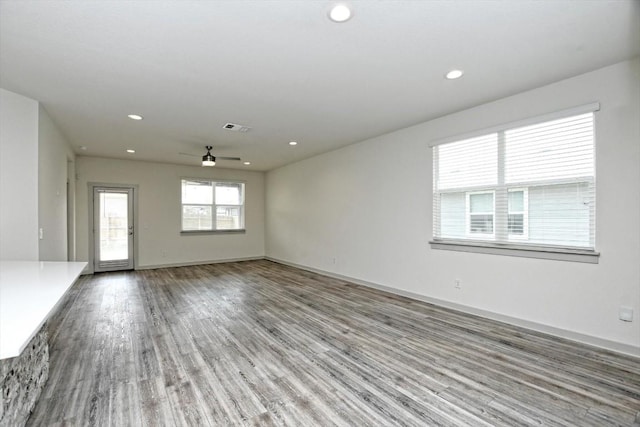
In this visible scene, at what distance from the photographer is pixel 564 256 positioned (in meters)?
3.11

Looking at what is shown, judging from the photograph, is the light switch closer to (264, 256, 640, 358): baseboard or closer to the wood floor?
(264, 256, 640, 358): baseboard

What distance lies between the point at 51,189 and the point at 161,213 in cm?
358

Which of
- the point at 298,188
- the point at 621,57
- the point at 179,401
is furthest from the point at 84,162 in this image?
the point at 621,57

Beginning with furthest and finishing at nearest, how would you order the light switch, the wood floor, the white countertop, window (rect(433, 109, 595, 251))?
window (rect(433, 109, 595, 251)) < the light switch < the wood floor < the white countertop

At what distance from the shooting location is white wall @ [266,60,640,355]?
277cm

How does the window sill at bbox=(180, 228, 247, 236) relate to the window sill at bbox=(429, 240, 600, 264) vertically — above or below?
below

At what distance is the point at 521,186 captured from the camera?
3467 mm

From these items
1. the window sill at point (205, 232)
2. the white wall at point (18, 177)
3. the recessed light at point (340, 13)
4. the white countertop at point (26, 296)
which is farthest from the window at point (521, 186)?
the window sill at point (205, 232)

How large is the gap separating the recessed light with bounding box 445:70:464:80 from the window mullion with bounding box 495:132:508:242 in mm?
1106

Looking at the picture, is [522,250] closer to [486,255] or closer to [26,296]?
[486,255]

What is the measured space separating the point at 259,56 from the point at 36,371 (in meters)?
2.94

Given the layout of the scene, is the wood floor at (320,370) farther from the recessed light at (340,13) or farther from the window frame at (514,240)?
the recessed light at (340,13)

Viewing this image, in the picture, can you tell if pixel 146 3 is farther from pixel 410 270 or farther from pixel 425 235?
pixel 410 270

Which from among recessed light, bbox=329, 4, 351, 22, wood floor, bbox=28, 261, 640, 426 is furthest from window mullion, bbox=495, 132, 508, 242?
recessed light, bbox=329, 4, 351, 22
